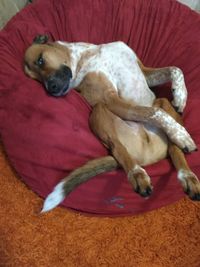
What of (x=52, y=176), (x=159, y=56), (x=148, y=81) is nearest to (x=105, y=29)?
(x=159, y=56)

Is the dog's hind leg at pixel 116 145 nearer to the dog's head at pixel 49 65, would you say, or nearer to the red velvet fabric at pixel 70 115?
the red velvet fabric at pixel 70 115

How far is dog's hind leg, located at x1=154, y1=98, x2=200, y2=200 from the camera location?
69.1 inches

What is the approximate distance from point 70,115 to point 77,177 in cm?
39

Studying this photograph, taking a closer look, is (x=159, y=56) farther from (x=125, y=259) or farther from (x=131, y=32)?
(x=125, y=259)

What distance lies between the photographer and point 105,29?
9.05ft

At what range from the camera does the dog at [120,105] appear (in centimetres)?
181

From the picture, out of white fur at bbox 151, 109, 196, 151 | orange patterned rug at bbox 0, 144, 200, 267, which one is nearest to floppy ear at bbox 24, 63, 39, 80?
orange patterned rug at bbox 0, 144, 200, 267

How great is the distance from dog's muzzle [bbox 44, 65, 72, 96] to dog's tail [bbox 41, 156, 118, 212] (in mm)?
469

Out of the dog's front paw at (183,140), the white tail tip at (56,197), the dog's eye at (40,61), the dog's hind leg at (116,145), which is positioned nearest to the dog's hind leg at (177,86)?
the dog's front paw at (183,140)

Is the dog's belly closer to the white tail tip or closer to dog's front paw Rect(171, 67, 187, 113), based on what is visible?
dog's front paw Rect(171, 67, 187, 113)

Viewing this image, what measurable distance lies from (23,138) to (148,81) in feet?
2.89

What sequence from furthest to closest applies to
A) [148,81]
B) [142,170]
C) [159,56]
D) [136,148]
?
[159,56] → [148,81] → [136,148] → [142,170]

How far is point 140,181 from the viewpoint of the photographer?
1753mm

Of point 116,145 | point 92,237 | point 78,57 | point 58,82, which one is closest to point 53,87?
point 58,82
